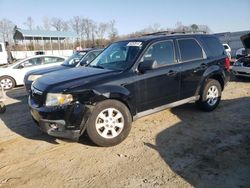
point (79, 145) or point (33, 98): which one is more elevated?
point (33, 98)

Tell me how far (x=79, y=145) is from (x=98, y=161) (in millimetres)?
776

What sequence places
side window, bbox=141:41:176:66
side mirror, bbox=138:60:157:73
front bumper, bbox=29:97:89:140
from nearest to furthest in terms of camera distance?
front bumper, bbox=29:97:89:140 → side mirror, bbox=138:60:157:73 → side window, bbox=141:41:176:66

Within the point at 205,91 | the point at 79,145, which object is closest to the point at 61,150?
the point at 79,145

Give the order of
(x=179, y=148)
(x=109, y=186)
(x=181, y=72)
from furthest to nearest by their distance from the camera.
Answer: (x=181, y=72)
(x=179, y=148)
(x=109, y=186)

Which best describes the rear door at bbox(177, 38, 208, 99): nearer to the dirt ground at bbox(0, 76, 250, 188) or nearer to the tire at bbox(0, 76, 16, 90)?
the dirt ground at bbox(0, 76, 250, 188)

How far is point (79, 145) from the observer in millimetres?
4742

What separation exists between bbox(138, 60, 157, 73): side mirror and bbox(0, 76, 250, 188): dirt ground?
128 cm

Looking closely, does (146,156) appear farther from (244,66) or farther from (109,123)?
(244,66)

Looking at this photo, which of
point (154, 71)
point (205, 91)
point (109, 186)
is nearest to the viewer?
point (109, 186)

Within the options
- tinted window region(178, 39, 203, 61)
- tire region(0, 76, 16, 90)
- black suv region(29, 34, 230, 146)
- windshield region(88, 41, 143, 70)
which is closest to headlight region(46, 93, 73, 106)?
black suv region(29, 34, 230, 146)

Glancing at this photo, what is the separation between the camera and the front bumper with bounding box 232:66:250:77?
415 inches

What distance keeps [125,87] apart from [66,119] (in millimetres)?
1199

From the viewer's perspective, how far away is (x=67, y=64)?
994 centimetres

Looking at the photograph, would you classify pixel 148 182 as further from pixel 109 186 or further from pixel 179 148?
pixel 179 148
